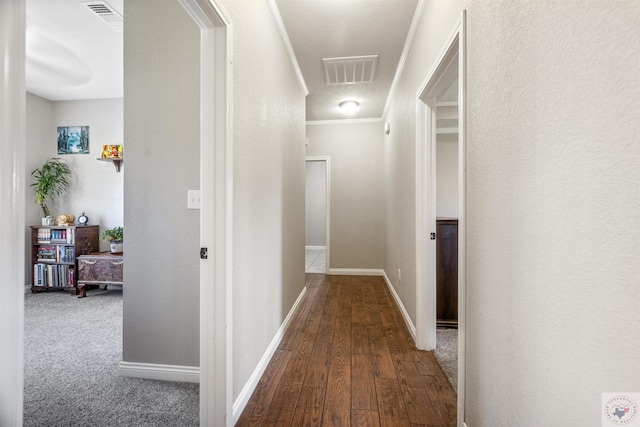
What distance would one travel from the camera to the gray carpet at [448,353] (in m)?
1.84

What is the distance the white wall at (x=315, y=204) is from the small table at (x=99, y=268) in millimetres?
5385

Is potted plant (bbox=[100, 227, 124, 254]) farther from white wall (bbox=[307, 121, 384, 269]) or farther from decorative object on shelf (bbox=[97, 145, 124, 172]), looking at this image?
white wall (bbox=[307, 121, 384, 269])

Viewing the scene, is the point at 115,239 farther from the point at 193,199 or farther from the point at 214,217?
the point at 214,217

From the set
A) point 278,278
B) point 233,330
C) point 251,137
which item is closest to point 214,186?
point 251,137

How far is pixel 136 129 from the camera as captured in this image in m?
1.86

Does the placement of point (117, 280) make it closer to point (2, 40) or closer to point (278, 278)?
point (278, 278)

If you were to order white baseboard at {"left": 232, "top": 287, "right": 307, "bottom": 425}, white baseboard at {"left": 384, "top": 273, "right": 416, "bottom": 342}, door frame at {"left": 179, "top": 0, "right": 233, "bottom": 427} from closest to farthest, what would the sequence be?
door frame at {"left": 179, "top": 0, "right": 233, "bottom": 427} → white baseboard at {"left": 232, "top": 287, "right": 307, "bottom": 425} → white baseboard at {"left": 384, "top": 273, "right": 416, "bottom": 342}

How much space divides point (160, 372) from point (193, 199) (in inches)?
46.4

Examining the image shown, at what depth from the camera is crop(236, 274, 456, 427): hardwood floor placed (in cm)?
146

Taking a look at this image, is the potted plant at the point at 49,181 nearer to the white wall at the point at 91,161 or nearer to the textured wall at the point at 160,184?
the white wall at the point at 91,161

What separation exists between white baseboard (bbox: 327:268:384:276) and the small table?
300 cm

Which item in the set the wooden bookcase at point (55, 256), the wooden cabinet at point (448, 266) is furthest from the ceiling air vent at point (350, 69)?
the wooden bookcase at point (55, 256)

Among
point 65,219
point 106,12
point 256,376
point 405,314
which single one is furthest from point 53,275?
point 405,314

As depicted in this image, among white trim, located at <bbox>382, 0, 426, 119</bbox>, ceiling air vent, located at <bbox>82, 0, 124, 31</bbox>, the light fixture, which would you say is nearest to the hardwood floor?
white trim, located at <bbox>382, 0, 426, 119</bbox>
